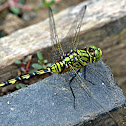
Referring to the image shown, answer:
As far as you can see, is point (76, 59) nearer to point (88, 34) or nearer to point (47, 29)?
point (88, 34)

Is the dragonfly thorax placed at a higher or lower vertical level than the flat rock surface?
higher

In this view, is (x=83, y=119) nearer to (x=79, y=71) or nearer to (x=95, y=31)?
(x=79, y=71)

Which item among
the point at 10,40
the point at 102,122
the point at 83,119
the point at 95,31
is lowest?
the point at 102,122

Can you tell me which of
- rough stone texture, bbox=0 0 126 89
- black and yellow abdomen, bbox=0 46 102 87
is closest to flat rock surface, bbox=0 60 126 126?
black and yellow abdomen, bbox=0 46 102 87

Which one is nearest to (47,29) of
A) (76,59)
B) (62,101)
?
(76,59)

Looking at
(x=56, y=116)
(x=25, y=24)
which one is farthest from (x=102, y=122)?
(x=25, y=24)

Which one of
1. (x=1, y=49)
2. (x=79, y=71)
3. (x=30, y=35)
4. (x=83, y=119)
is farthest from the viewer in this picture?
(x=30, y=35)

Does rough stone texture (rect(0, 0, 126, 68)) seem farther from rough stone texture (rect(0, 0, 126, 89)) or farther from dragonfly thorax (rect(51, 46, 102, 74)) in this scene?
dragonfly thorax (rect(51, 46, 102, 74))

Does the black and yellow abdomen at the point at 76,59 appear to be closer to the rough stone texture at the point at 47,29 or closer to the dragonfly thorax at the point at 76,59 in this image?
the dragonfly thorax at the point at 76,59
